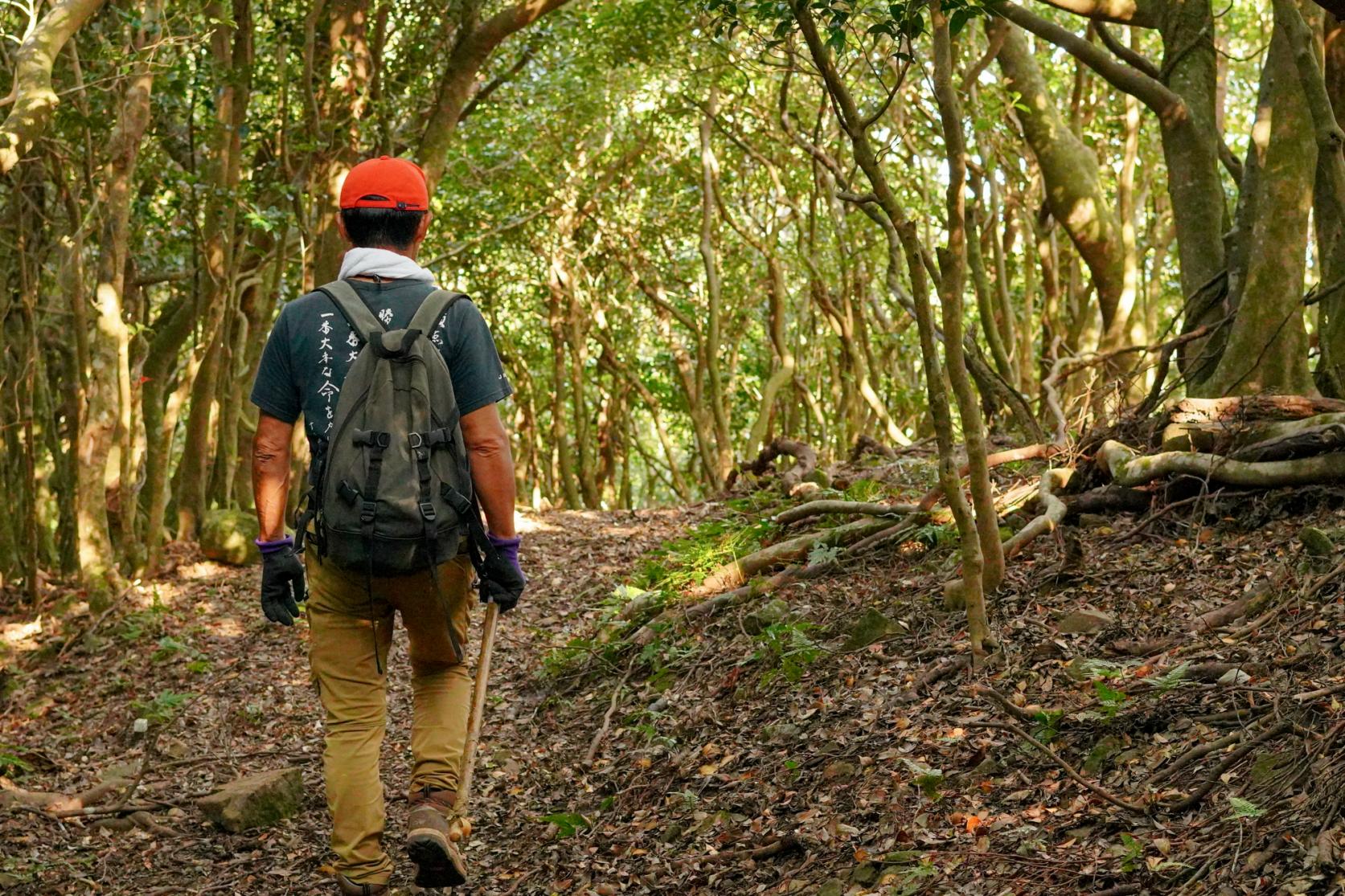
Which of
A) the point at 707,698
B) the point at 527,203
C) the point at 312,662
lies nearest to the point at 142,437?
the point at 527,203

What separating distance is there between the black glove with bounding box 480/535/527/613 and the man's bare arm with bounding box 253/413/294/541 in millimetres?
706

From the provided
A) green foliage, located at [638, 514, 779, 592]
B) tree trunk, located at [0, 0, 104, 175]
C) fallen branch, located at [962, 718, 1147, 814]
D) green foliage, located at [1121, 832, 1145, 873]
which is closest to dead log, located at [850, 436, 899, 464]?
green foliage, located at [638, 514, 779, 592]

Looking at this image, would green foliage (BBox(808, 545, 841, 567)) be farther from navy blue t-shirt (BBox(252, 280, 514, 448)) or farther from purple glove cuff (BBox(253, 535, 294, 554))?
purple glove cuff (BBox(253, 535, 294, 554))

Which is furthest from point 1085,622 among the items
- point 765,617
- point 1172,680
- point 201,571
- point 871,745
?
point 201,571

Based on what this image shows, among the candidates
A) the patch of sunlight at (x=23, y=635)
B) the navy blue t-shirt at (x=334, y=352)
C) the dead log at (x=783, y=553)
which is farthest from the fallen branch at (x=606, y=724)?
the patch of sunlight at (x=23, y=635)

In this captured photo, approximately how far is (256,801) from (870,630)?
9.92 feet

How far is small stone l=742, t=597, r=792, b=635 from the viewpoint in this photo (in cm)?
707

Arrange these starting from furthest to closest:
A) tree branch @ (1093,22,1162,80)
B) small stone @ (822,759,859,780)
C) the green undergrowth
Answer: tree branch @ (1093,22,1162,80), the green undergrowth, small stone @ (822,759,859,780)

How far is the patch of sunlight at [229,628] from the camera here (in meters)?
10.2

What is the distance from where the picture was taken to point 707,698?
21.1 ft

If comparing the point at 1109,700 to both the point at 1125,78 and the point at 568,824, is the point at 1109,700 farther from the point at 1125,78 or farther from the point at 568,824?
the point at 1125,78

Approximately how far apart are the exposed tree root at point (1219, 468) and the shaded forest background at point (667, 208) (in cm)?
77

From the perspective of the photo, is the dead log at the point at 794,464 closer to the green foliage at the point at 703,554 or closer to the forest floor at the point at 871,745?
the green foliage at the point at 703,554

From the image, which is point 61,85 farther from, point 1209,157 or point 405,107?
Answer: point 1209,157
